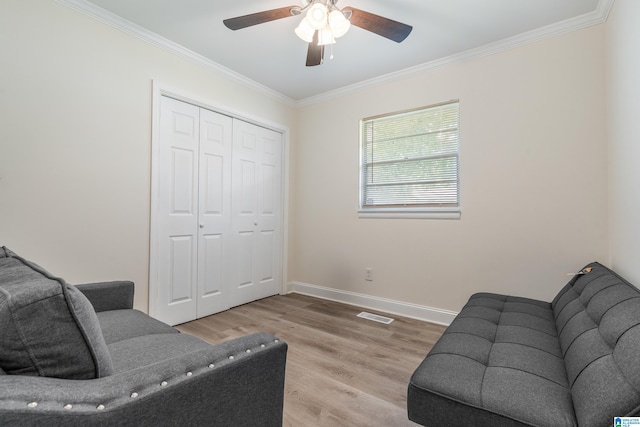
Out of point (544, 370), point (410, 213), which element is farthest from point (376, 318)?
point (544, 370)

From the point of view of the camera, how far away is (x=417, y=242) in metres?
2.96

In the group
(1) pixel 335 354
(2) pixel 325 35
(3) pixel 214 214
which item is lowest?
(1) pixel 335 354

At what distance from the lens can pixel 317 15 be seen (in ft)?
5.90

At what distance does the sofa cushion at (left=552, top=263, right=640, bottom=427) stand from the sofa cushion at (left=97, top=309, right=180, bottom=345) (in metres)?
1.71

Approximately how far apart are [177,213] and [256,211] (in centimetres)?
94

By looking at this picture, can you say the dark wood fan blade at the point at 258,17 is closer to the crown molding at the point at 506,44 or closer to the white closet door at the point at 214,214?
the white closet door at the point at 214,214

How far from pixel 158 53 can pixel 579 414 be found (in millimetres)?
3408

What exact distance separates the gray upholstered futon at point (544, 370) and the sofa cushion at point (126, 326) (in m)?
1.28

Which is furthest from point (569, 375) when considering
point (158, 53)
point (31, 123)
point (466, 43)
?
point (158, 53)

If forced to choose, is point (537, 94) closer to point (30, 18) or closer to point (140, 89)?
point (140, 89)

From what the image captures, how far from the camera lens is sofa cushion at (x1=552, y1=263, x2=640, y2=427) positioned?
31.9 inches

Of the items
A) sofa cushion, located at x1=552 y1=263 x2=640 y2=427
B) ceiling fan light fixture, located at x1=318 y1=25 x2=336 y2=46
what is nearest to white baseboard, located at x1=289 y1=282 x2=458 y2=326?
sofa cushion, located at x1=552 y1=263 x2=640 y2=427

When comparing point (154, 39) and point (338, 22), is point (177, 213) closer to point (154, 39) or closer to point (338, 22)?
point (154, 39)

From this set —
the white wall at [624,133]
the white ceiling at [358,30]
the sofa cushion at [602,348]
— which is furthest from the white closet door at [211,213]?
the white wall at [624,133]
